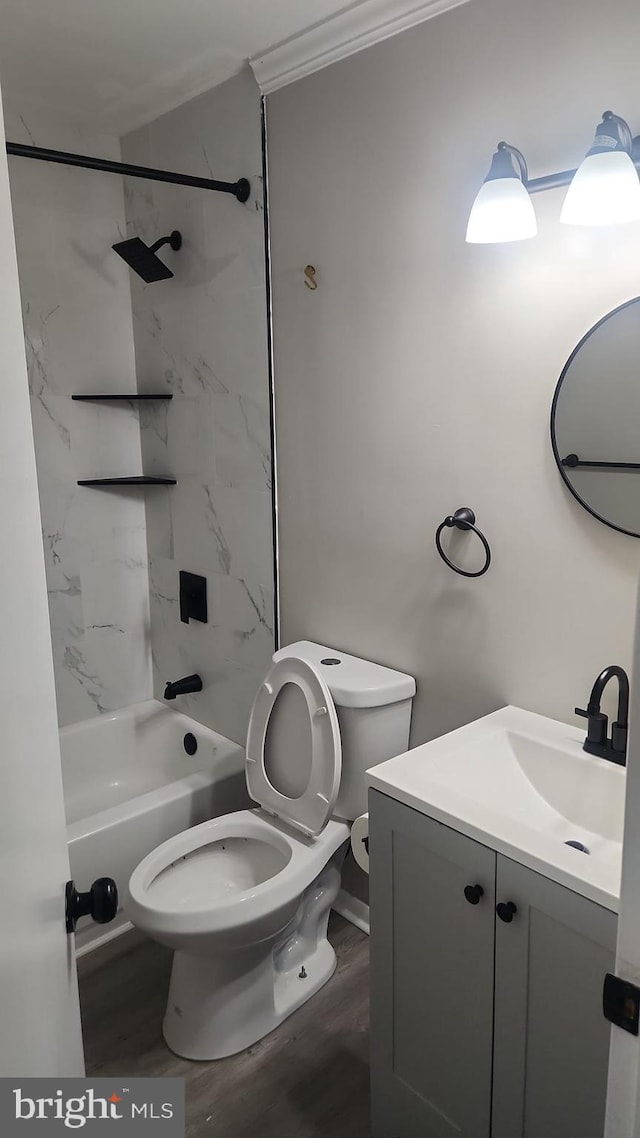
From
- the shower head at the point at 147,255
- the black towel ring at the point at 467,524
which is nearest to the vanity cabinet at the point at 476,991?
the black towel ring at the point at 467,524

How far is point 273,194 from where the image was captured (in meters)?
2.28

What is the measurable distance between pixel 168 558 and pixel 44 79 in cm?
158

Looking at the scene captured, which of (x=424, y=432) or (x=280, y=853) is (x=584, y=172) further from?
(x=280, y=853)

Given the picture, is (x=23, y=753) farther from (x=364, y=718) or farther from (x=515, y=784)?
(x=364, y=718)

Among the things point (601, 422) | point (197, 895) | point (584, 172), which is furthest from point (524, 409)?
point (197, 895)

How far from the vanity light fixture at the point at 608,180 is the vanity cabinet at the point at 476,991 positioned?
1.16 m

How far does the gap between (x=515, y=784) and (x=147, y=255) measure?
1.95 m

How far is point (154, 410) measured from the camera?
9.60 ft

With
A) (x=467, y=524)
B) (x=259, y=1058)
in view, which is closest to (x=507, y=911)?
(x=467, y=524)

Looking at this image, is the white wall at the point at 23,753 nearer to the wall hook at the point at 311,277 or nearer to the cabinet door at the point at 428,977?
the cabinet door at the point at 428,977

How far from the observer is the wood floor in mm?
1827

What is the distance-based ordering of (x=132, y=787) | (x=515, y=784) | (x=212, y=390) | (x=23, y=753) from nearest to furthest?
(x=23, y=753) < (x=515, y=784) < (x=212, y=390) < (x=132, y=787)

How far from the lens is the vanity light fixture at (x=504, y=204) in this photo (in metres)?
1.56

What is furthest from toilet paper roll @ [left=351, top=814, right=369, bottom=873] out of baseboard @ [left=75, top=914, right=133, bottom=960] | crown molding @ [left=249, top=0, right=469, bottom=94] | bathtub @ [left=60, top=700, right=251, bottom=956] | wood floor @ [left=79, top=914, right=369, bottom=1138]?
crown molding @ [left=249, top=0, right=469, bottom=94]
